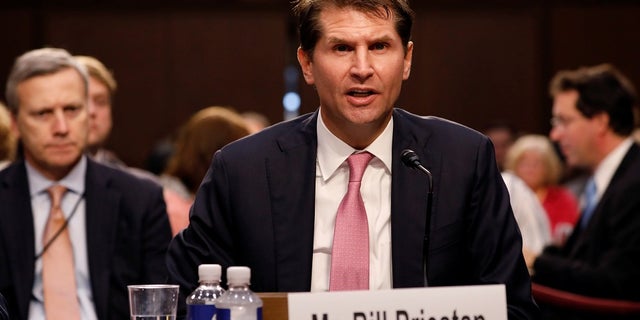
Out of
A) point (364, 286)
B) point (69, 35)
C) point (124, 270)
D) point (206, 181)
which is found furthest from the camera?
point (69, 35)

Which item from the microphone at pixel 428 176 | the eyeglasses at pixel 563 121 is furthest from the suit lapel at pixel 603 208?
the microphone at pixel 428 176

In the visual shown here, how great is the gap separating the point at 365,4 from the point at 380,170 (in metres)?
0.45

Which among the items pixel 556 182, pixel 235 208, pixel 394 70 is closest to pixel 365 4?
pixel 394 70

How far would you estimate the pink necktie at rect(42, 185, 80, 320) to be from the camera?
12.7ft

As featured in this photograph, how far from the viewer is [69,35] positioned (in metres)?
10.7

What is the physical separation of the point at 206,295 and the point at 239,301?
155 mm

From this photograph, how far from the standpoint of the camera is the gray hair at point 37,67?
4176mm

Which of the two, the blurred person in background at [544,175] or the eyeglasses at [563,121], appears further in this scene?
the blurred person in background at [544,175]

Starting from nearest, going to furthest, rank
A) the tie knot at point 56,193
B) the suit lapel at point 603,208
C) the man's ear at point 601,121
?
the tie knot at point 56,193
the suit lapel at point 603,208
the man's ear at point 601,121

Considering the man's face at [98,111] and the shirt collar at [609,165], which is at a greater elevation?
the man's face at [98,111]

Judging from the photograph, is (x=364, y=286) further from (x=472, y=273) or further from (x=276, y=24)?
(x=276, y=24)

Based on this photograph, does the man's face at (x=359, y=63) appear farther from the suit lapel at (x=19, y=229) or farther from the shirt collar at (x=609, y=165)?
the shirt collar at (x=609, y=165)

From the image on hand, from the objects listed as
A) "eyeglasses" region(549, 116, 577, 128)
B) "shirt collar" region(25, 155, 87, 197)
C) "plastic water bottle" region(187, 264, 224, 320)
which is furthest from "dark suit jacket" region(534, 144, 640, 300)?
"plastic water bottle" region(187, 264, 224, 320)

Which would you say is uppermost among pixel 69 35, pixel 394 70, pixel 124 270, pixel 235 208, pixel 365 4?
pixel 69 35
